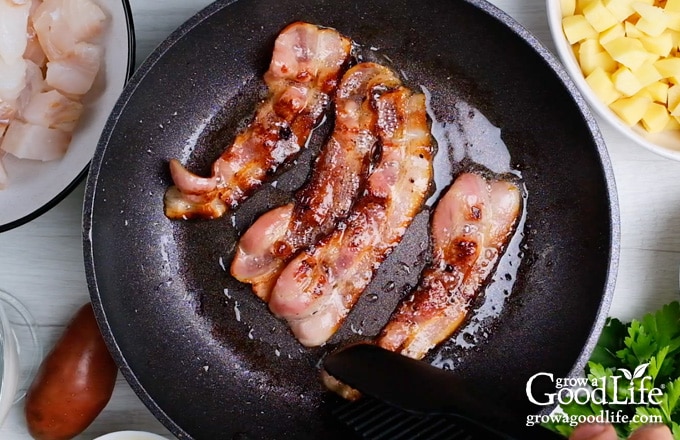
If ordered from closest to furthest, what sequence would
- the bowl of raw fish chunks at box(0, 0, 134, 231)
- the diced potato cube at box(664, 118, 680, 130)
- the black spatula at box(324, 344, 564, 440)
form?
the black spatula at box(324, 344, 564, 440) → the bowl of raw fish chunks at box(0, 0, 134, 231) → the diced potato cube at box(664, 118, 680, 130)

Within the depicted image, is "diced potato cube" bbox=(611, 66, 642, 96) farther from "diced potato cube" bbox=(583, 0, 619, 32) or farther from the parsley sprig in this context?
the parsley sprig

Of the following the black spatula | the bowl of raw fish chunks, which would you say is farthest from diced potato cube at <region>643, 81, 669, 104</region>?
the bowl of raw fish chunks

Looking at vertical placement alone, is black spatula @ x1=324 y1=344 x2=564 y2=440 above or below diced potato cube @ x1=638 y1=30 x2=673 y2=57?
below

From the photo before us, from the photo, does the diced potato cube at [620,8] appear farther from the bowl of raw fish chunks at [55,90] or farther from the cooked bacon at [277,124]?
the bowl of raw fish chunks at [55,90]

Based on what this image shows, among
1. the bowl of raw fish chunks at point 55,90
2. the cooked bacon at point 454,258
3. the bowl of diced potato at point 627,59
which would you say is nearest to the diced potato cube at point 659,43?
the bowl of diced potato at point 627,59

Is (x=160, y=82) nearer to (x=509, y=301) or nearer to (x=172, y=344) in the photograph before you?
(x=172, y=344)

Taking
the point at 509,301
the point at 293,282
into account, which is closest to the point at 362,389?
the point at 293,282

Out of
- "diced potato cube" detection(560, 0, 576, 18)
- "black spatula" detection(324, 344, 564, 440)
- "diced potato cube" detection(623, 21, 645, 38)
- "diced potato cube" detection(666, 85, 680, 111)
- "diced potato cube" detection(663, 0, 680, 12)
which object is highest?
"diced potato cube" detection(663, 0, 680, 12)
